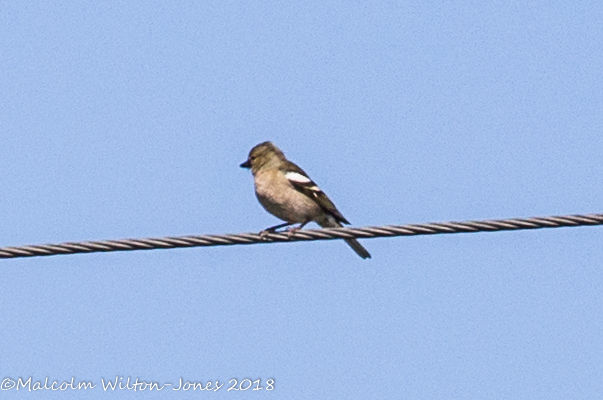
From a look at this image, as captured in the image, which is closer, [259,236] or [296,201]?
[259,236]

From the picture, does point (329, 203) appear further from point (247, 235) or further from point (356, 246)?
point (247, 235)

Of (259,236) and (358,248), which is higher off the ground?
(358,248)

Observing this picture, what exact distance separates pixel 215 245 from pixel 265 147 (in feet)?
16.3

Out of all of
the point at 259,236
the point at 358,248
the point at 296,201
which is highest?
the point at 296,201

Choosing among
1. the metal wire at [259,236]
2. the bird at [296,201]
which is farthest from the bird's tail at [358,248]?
the metal wire at [259,236]

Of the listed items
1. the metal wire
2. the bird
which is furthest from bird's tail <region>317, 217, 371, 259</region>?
the metal wire

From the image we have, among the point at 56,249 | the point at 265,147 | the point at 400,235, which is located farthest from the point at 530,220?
the point at 265,147

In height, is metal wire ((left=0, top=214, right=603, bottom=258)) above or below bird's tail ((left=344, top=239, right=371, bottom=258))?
below

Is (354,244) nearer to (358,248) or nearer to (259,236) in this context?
(358,248)

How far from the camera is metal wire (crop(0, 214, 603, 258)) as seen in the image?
8.03m

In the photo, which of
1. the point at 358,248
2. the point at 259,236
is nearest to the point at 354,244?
the point at 358,248

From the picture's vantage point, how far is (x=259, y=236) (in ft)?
28.2

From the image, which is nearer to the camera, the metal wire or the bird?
the metal wire

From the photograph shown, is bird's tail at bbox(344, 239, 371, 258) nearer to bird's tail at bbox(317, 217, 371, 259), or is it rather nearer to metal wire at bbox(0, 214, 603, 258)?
bird's tail at bbox(317, 217, 371, 259)
